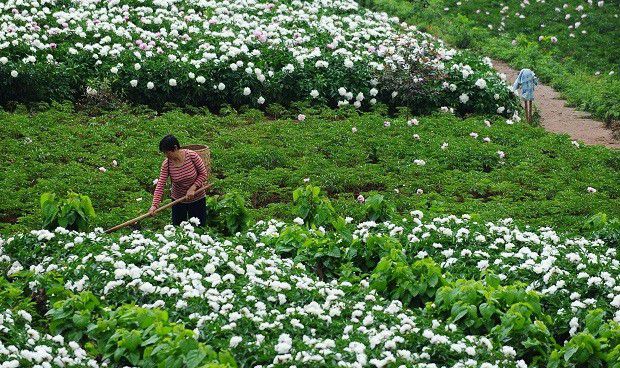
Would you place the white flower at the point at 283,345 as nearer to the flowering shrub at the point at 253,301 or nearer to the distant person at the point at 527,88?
the flowering shrub at the point at 253,301

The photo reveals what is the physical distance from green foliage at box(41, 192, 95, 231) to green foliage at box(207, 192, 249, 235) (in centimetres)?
121

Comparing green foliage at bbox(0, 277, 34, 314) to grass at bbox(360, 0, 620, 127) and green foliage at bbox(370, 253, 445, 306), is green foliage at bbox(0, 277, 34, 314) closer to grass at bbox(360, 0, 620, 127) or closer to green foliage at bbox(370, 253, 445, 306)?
green foliage at bbox(370, 253, 445, 306)

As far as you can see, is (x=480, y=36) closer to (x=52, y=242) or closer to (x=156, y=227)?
(x=156, y=227)

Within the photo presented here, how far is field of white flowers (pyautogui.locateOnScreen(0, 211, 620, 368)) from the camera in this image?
23.8 ft

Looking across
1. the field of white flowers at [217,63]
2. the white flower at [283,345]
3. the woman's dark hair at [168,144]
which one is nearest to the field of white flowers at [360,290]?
the white flower at [283,345]

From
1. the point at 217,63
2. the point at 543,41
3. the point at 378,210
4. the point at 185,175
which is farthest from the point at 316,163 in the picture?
the point at 543,41

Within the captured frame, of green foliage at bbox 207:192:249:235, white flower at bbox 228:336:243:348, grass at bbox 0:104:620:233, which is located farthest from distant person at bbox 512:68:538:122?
white flower at bbox 228:336:243:348

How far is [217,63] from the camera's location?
16219 millimetres

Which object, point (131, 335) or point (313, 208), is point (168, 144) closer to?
point (313, 208)

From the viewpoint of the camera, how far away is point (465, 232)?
31.9 ft

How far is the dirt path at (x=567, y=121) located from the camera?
16144mm

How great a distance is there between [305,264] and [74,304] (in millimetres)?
2353

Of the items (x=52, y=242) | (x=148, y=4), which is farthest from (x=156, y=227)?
(x=148, y=4)

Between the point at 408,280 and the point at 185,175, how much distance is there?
8.50ft
